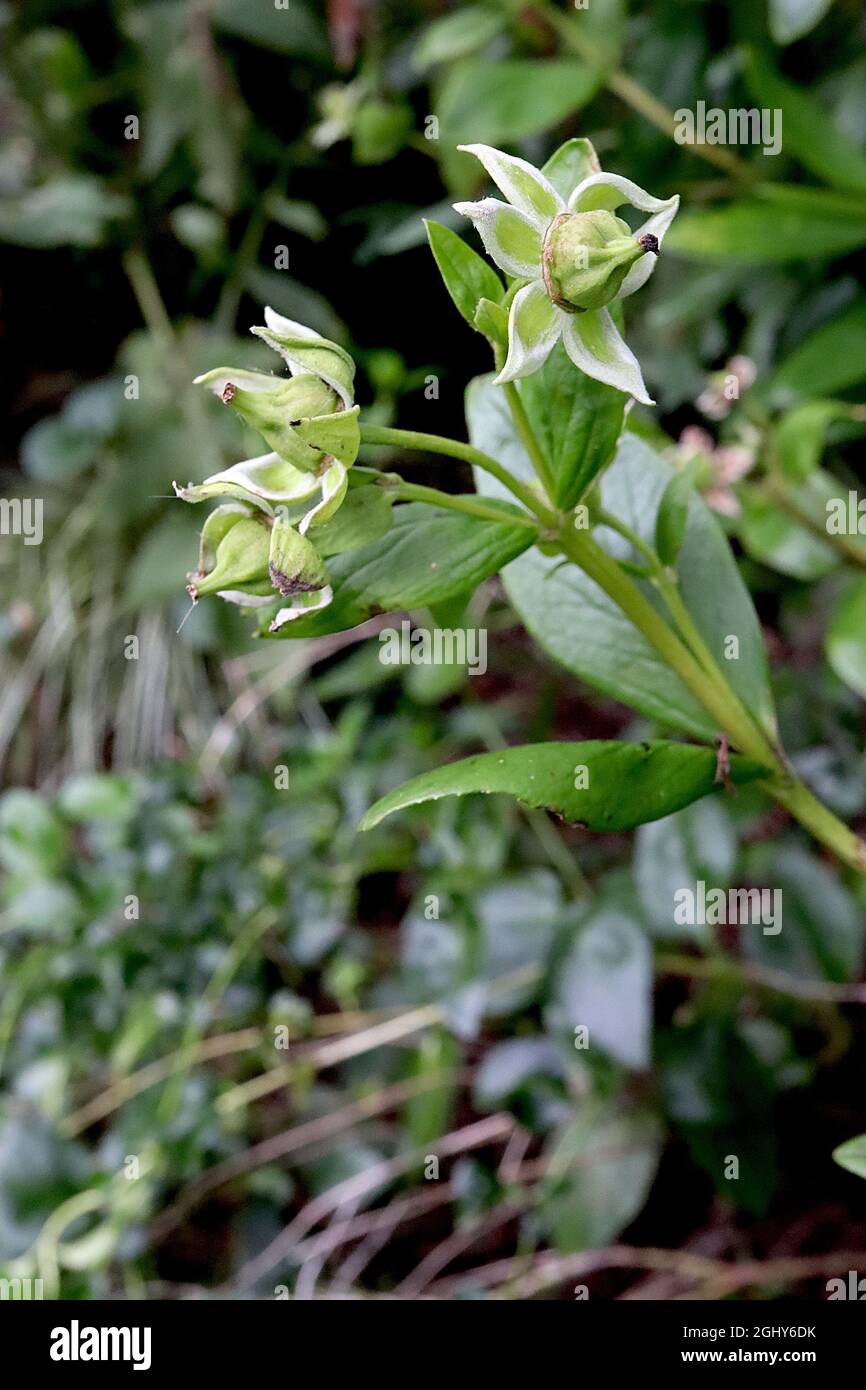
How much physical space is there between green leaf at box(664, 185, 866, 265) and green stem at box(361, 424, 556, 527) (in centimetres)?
60

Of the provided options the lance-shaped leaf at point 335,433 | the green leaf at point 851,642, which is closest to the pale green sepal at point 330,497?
the lance-shaped leaf at point 335,433

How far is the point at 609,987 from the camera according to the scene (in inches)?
31.6

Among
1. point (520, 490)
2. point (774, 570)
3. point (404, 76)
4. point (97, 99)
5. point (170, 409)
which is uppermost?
point (97, 99)

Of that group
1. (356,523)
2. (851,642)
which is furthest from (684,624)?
(851,642)

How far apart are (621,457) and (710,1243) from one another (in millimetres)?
780

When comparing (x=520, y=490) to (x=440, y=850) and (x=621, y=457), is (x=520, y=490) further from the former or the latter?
(x=440, y=850)

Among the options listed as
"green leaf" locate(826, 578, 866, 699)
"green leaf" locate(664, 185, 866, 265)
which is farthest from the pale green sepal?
"green leaf" locate(664, 185, 866, 265)

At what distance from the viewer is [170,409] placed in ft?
4.87

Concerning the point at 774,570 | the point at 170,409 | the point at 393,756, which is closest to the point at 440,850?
the point at 393,756

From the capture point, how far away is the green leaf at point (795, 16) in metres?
0.82

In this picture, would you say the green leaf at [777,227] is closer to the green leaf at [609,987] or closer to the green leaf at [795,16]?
the green leaf at [795,16]

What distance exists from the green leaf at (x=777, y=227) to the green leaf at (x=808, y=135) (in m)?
0.02

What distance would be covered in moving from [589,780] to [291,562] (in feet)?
0.40

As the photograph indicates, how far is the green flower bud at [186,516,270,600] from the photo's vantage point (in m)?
0.34
